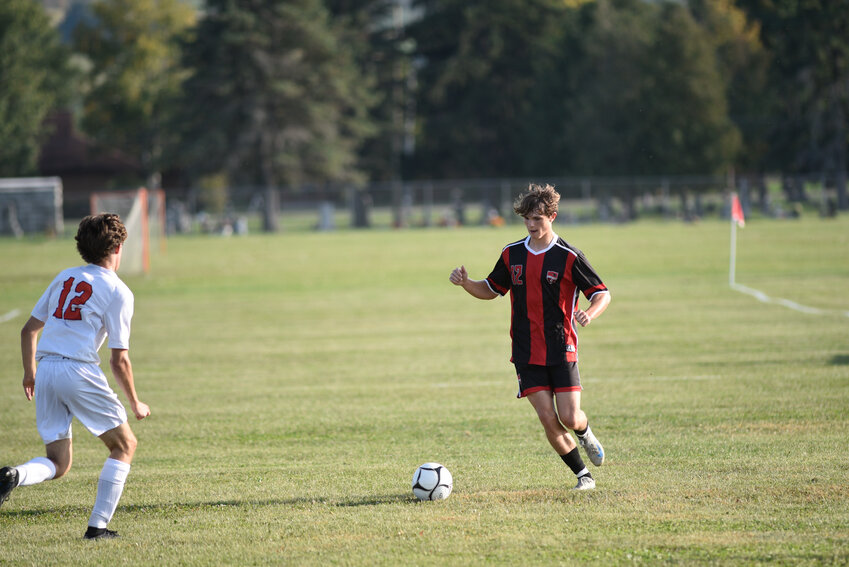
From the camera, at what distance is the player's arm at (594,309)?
604 cm

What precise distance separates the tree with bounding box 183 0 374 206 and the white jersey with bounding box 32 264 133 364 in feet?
196

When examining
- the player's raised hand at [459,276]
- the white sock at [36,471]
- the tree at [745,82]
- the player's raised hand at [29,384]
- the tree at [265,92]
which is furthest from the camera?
the tree at [745,82]

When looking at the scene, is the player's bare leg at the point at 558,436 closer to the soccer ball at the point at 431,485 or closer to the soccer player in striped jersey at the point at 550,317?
the soccer player in striped jersey at the point at 550,317

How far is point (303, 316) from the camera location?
18656mm

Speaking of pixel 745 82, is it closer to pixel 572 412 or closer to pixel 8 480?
pixel 572 412

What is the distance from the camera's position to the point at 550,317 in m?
6.32

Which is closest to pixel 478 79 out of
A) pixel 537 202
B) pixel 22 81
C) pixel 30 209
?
pixel 22 81

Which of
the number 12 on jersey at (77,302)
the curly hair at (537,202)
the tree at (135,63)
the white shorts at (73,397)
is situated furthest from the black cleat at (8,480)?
the tree at (135,63)

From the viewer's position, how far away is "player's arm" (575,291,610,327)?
6.04m

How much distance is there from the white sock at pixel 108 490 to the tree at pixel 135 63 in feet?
224

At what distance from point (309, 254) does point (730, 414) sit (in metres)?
29.5

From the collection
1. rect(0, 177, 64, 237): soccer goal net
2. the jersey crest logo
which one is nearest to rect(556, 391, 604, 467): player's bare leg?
the jersey crest logo

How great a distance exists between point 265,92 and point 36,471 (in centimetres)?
6158

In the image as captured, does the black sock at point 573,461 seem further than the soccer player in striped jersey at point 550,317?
Yes
